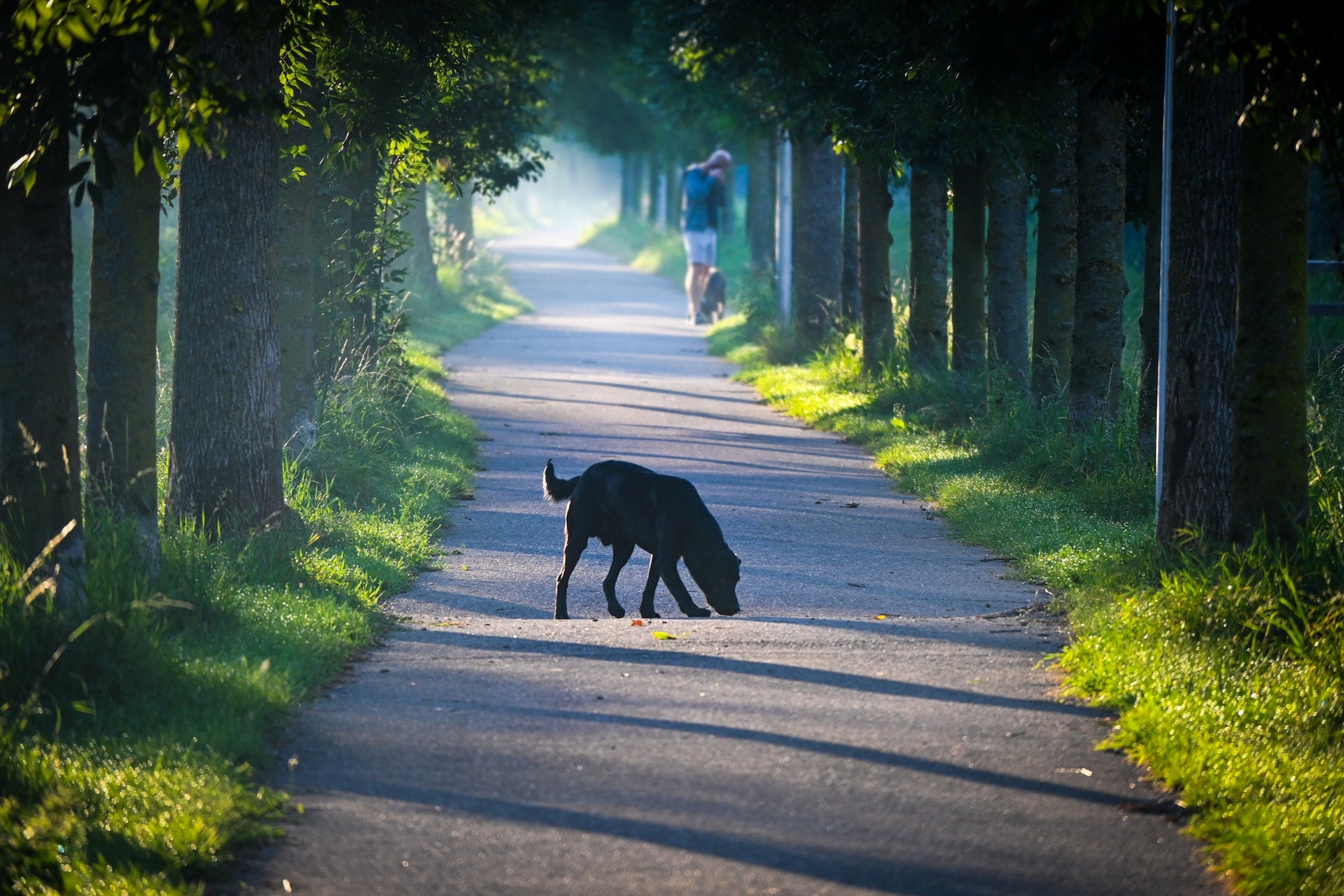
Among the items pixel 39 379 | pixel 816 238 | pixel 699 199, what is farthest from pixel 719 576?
pixel 699 199

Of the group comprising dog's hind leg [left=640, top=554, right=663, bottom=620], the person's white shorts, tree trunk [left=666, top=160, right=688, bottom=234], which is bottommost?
dog's hind leg [left=640, top=554, right=663, bottom=620]

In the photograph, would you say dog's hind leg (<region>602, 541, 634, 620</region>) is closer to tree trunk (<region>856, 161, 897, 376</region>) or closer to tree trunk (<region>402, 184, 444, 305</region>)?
tree trunk (<region>856, 161, 897, 376</region>)

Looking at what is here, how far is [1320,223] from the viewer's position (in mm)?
30344

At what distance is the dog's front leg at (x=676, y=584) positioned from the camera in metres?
8.23

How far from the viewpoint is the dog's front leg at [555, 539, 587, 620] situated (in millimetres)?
8438

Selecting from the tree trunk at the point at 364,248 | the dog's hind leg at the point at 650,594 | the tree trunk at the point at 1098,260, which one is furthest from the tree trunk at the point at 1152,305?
the tree trunk at the point at 364,248

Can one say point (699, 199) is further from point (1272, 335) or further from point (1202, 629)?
point (1202, 629)

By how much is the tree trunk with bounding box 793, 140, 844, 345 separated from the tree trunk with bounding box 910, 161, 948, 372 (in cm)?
481

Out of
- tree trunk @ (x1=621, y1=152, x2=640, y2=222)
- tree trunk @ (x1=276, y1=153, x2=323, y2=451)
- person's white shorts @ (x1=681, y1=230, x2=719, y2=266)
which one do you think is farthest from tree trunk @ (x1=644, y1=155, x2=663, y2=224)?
tree trunk @ (x1=276, y1=153, x2=323, y2=451)

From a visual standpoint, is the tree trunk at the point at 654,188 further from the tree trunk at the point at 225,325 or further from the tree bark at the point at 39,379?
the tree bark at the point at 39,379

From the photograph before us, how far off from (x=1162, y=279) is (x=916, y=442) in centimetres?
675

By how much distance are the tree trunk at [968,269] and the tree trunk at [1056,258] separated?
166cm

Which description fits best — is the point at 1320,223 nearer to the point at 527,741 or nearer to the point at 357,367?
the point at 357,367

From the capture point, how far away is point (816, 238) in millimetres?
22156
